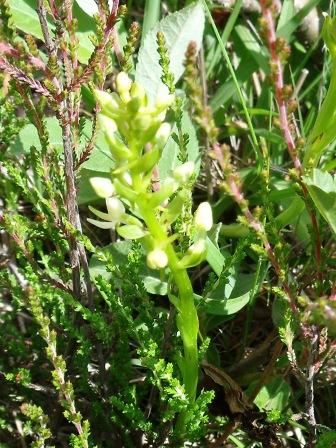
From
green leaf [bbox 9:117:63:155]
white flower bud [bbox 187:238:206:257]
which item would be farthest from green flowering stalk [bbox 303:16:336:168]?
green leaf [bbox 9:117:63:155]

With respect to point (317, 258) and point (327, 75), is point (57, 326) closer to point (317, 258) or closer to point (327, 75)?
point (317, 258)

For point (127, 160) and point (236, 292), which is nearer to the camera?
point (127, 160)

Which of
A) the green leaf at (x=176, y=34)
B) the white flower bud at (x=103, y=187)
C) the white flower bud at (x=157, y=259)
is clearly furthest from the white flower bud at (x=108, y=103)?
the green leaf at (x=176, y=34)

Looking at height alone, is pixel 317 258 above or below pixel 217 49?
below

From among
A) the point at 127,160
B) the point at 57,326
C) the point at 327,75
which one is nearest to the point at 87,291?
the point at 57,326

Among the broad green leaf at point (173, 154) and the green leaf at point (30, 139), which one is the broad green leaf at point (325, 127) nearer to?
the broad green leaf at point (173, 154)

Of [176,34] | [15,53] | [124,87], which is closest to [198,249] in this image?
[124,87]
